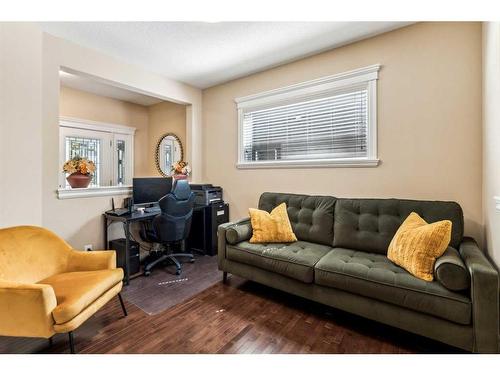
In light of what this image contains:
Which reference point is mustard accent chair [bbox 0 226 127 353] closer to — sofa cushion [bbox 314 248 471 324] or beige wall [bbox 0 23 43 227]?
beige wall [bbox 0 23 43 227]

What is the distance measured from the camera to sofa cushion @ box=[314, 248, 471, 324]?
145 centimetres

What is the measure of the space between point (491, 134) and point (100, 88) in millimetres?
4981

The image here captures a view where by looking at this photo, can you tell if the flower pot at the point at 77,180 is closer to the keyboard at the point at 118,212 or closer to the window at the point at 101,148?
the keyboard at the point at 118,212

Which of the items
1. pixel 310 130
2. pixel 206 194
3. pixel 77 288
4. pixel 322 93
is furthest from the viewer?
pixel 206 194

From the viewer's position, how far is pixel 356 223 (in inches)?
92.7

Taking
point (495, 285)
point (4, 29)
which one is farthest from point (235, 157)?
point (495, 285)

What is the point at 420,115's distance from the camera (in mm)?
2311

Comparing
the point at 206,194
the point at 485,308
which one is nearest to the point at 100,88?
the point at 206,194

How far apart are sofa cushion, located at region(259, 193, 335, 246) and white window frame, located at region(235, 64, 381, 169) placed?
1.52 feet

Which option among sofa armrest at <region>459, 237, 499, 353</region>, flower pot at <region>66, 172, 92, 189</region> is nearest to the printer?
flower pot at <region>66, 172, 92, 189</region>

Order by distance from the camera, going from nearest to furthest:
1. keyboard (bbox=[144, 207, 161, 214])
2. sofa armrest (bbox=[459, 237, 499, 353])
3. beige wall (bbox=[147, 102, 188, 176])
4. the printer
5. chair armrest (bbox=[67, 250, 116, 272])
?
1. sofa armrest (bbox=[459, 237, 499, 353])
2. chair armrest (bbox=[67, 250, 116, 272])
3. keyboard (bbox=[144, 207, 161, 214])
4. the printer
5. beige wall (bbox=[147, 102, 188, 176])

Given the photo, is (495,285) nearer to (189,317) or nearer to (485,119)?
(485,119)

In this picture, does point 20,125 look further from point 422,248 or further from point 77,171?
point 422,248
